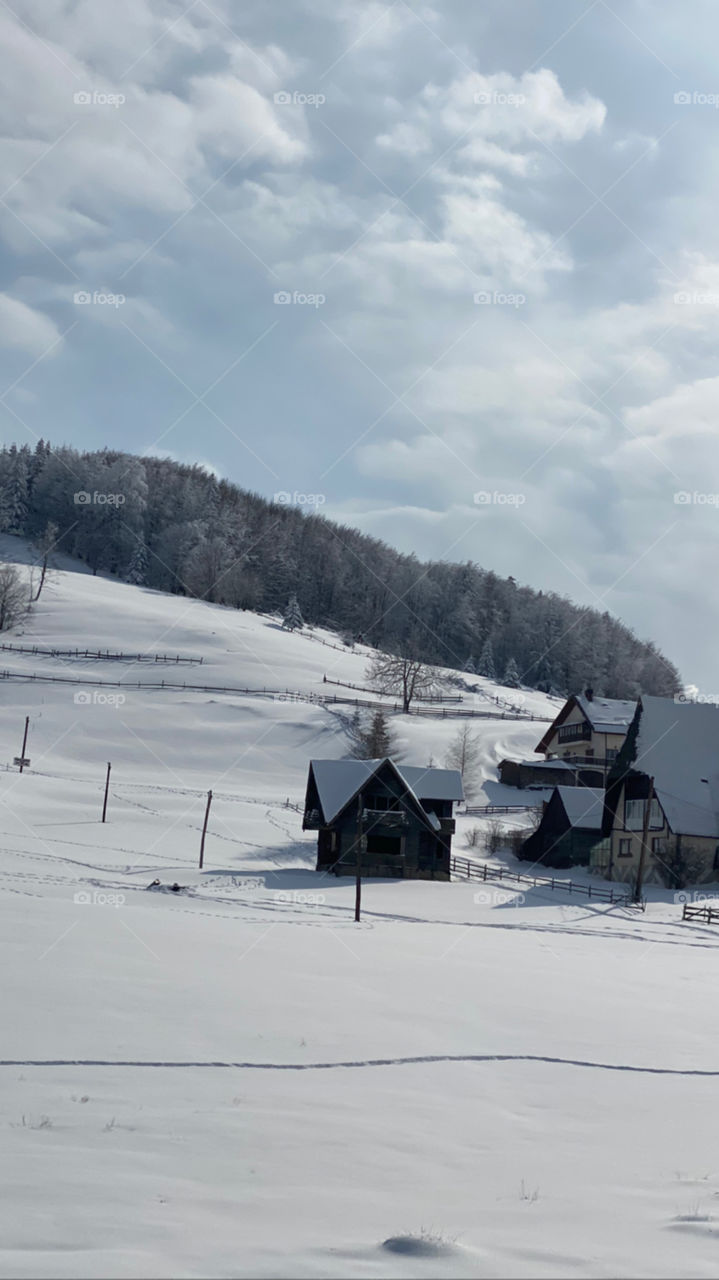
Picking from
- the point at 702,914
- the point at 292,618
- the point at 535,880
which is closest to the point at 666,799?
the point at 535,880

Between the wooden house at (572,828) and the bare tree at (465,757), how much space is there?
25461 millimetres

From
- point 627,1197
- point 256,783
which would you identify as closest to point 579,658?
point 256,783

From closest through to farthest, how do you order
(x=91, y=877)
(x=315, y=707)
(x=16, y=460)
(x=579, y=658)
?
(x=91, y=877) → (x=315, y=707) → (x=579, y=658) → (x=16, y=460)

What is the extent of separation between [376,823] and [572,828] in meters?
12.9

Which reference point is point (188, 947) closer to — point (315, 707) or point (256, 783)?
point (256, 783)

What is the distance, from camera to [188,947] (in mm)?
19812

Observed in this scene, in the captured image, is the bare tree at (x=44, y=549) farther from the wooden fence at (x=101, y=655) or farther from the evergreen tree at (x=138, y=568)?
the wooden fence at (x=101, y=655)

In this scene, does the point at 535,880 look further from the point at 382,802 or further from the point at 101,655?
the point at 101,655

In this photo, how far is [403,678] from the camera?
10962 centimetres

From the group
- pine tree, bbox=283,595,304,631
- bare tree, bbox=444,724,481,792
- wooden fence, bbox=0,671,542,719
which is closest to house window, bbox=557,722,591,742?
bare tree, bbox=444,724,481,792

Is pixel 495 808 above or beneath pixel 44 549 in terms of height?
beneath

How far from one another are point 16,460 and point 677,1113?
649ft

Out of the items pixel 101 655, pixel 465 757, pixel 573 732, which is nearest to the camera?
pixel 465 757

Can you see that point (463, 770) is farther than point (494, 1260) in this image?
Yes
